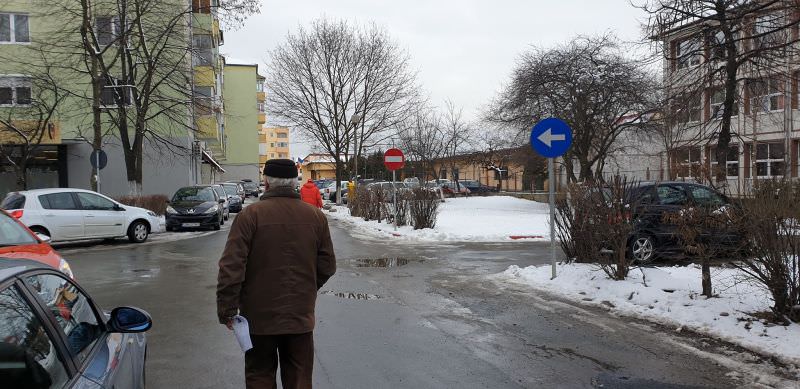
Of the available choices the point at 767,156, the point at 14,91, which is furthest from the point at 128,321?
the point at 767,156

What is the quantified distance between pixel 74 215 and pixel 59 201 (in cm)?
49

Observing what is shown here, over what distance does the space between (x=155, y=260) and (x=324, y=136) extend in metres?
26.3

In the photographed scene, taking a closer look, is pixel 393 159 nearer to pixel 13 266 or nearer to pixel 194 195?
pixel 194 195

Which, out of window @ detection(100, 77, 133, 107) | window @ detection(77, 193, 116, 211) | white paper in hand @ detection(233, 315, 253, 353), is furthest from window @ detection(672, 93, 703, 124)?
window @ detection(100, 77, 133, 107)

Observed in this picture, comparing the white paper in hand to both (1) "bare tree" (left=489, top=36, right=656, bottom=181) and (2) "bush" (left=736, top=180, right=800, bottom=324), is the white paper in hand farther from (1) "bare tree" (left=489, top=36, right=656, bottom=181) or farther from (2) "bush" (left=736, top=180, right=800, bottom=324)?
(1) "bare tree" (left=489, top=36, right=656, bottom=181)

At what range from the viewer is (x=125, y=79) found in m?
22.7

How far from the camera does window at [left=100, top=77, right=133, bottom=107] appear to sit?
2147 cm

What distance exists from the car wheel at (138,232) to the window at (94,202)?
2.77ft

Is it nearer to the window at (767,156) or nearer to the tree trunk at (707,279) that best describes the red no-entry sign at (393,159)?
the tree trunk at (707,279)

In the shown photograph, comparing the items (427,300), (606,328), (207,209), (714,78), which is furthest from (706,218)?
(207,209)

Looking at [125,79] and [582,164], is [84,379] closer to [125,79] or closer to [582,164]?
[125,79]

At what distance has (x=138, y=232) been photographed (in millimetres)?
16031

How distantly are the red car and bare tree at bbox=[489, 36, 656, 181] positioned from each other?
2158 cm

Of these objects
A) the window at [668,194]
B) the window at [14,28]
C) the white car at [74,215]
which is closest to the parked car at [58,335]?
the window at [668,194]
